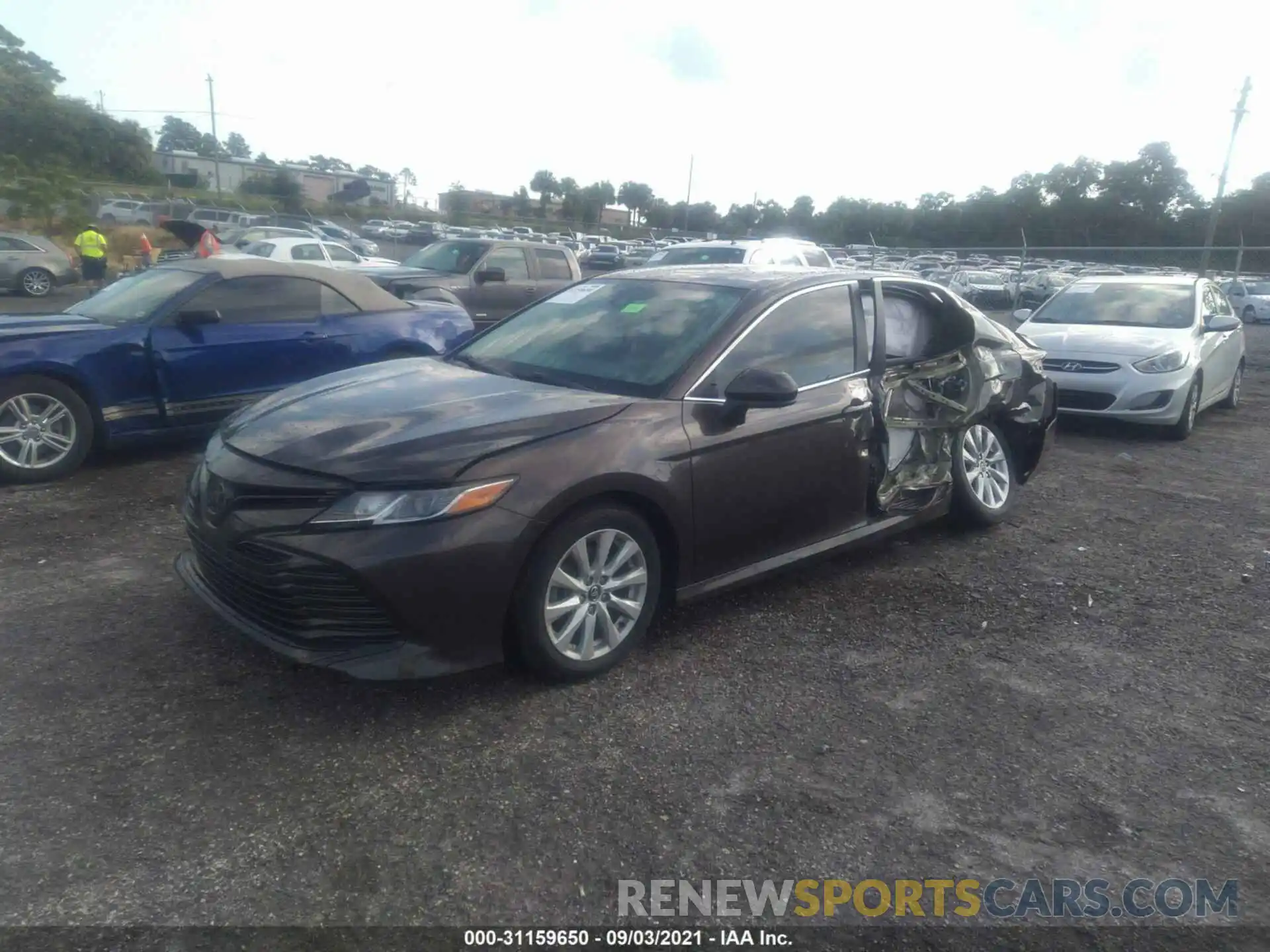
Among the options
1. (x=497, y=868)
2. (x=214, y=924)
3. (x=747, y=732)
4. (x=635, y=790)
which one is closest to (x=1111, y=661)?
(x=747, y=732)

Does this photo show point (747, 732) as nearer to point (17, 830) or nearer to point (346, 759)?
point (346, 759)

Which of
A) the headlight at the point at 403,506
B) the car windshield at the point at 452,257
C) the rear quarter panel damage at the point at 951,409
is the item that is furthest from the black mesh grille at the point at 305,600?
the car windshield at the point at 452,257

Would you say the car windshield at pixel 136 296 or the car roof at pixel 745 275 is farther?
the car windshield at pixel 136 296

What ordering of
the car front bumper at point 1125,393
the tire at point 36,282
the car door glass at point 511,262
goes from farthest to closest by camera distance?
1. the tire at point 36,282
2. the car door glass at point 511,262
3. the car front bumper at point 1125,393

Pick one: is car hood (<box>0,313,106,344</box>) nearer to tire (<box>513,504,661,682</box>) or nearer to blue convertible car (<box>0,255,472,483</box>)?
blue convertible car (<box>0,255,472,483</box>)

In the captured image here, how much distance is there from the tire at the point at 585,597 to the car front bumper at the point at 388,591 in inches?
4.3

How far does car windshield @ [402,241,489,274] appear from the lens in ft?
48.0

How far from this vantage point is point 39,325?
6.55 meters

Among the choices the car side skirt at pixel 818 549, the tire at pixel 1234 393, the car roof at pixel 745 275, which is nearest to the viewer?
the car side skirt at pixel 818 549

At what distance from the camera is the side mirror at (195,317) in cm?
689

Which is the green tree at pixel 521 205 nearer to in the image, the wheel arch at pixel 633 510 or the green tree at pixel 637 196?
the green tree at pixel 637 196

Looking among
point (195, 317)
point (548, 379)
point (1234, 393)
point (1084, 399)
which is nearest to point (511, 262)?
point (195, 317)

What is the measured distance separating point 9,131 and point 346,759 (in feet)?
199

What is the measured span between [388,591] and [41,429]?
4.36 meters
